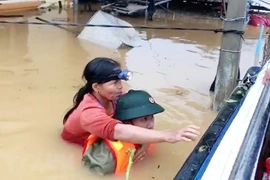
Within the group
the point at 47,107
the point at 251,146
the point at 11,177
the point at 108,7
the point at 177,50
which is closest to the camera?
the point at 251,146

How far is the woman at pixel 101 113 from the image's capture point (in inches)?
121

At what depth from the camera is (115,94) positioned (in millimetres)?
3514

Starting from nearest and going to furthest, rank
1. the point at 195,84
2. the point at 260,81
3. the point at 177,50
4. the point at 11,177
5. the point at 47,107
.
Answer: the point at 11,177
the point at 260,81
the point at 47,107
the point at 195,84
the point at 177,50

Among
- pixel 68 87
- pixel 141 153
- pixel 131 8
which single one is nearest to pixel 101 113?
pixel 141 153

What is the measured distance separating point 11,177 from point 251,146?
1951 mm

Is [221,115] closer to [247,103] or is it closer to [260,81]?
[247,103]

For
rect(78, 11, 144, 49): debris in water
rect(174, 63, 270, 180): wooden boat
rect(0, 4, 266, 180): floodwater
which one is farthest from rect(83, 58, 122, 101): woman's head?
rect(78, 11, 144, 49): debris in water

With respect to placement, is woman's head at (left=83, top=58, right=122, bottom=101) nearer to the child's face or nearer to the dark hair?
the dark hair

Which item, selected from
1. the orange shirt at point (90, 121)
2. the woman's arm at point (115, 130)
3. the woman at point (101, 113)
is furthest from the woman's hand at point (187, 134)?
the orange shirt at point (90, 121)

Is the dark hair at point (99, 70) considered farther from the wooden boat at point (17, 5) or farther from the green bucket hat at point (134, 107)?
the wooden boat at point (17, 5)

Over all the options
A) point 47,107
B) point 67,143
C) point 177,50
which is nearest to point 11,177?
point 67,143

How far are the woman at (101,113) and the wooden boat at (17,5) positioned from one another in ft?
24.7

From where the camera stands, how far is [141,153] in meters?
3.53

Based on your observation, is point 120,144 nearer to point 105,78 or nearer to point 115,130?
point 115,130
